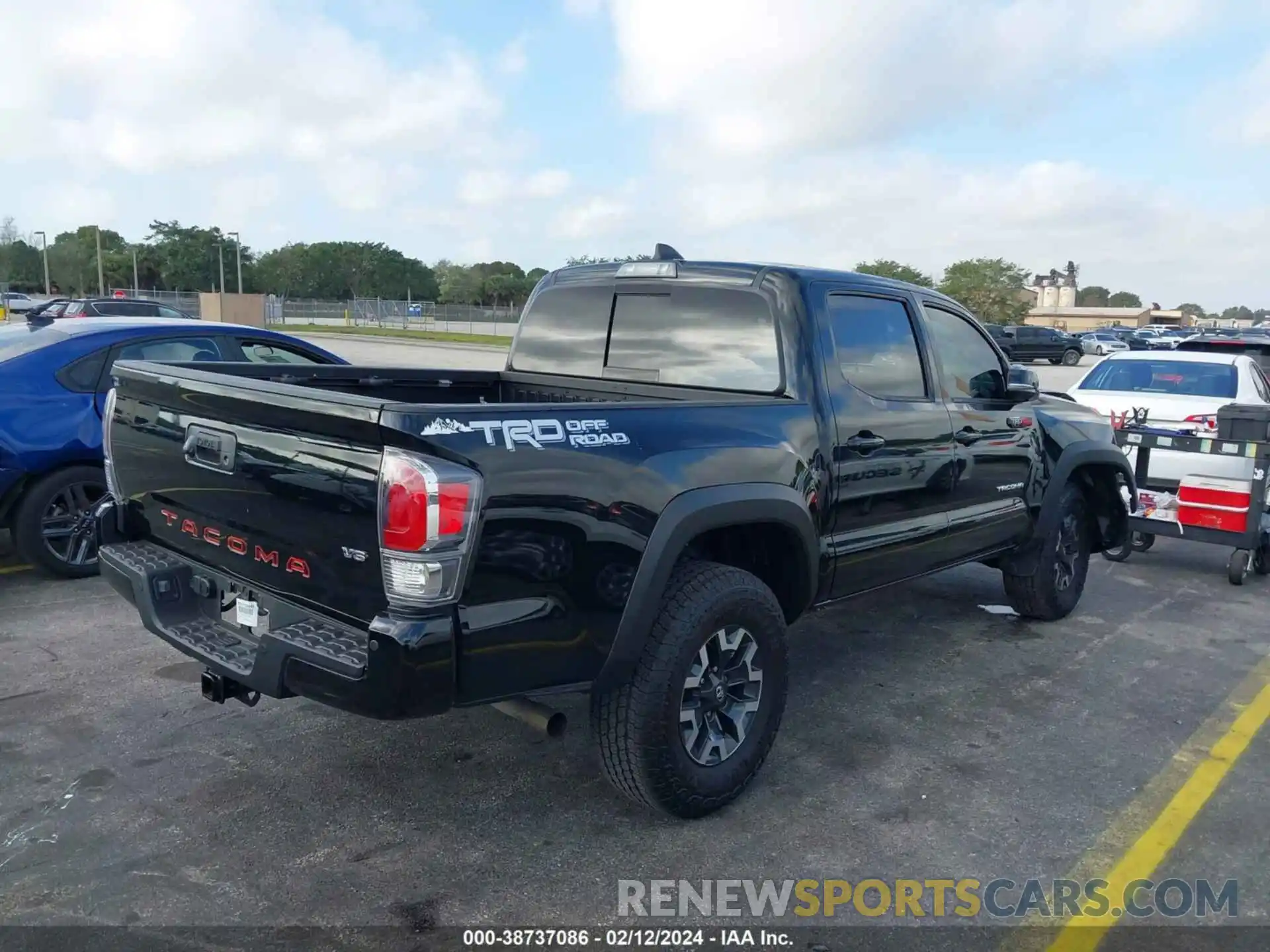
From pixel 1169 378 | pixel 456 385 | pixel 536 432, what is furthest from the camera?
pixel 1169 378

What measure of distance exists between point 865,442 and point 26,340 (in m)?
5.16

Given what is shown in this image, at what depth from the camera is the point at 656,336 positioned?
14.6 feet

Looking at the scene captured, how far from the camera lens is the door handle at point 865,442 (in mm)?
4145

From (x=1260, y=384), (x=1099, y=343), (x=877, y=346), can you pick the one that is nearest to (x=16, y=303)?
(x=1099, y=343)

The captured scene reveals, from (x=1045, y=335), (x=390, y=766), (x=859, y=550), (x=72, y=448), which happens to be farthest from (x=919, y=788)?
(x=1045, y=335)

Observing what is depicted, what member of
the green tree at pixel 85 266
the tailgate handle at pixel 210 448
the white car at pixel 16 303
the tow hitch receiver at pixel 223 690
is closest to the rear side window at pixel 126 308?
the tailgate handle at pixel 210 448

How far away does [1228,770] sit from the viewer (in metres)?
4.12

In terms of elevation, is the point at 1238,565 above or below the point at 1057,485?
below

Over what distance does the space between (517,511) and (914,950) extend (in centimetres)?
172

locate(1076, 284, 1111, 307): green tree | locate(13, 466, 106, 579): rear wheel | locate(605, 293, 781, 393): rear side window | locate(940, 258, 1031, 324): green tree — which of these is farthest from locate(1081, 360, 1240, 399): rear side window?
locate(1076, 284, 1111, 307): green tree

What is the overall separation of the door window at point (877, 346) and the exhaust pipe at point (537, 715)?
6.35ft

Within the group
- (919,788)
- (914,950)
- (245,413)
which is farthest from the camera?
(919,788)

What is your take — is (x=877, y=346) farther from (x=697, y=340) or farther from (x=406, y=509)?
(x=406, y=509)

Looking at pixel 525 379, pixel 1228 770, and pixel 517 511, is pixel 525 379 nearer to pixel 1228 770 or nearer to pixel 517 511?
pixel 517 511
